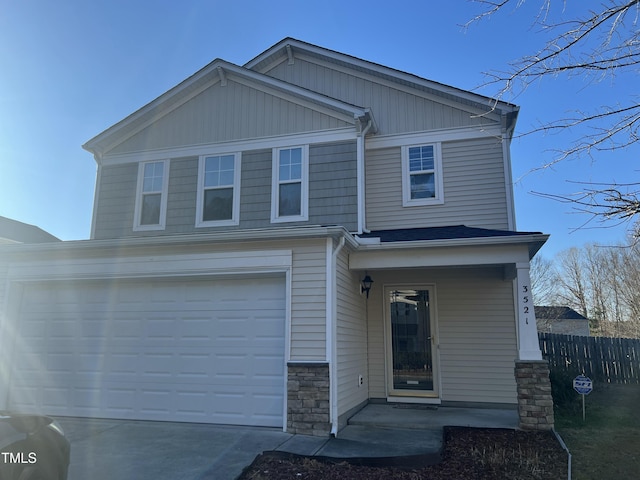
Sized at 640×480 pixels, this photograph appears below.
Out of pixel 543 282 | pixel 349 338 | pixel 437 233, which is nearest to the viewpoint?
pixel 349 338

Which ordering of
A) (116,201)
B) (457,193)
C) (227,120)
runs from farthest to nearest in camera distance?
(116,201)
(227,120)
(457,193)

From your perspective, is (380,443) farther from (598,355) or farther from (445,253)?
(598,355)

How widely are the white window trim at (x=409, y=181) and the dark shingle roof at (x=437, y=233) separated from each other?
2.00 feet

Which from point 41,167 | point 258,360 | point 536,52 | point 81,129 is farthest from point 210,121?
point 536,52

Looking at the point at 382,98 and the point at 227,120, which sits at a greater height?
the point at 382,98

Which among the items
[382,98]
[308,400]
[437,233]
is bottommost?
[308,400]

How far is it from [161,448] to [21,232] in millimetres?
17491

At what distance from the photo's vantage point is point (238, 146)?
9.41 meters

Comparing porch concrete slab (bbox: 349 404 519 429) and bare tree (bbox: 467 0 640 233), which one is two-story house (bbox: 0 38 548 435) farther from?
bare tree (bbox: 467 0 640 233)

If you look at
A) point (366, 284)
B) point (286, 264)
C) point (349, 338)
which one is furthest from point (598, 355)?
point (286, 264)

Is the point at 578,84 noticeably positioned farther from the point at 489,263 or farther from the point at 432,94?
the point at 432,94

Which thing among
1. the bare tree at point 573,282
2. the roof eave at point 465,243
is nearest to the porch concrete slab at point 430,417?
the roof eave at point 465,243

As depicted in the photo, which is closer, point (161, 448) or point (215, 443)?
point (161, 448)

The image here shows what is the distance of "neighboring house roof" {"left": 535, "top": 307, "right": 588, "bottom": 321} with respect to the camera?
25.6 meters
